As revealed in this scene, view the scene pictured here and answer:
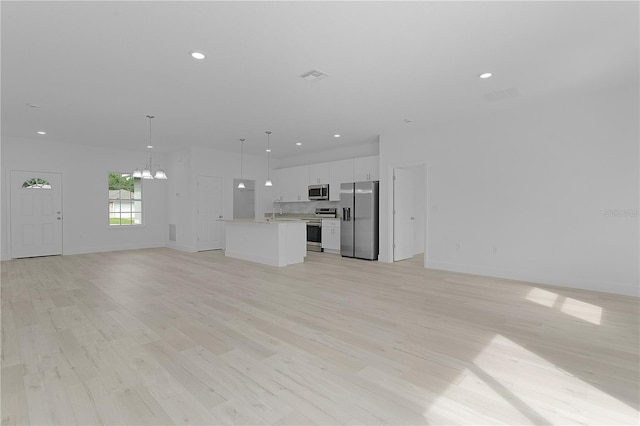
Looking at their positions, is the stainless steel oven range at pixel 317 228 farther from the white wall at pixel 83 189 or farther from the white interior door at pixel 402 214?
the white wall at pixel 83 189

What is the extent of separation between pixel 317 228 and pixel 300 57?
5601mm

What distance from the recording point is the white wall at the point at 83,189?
720 centimetres

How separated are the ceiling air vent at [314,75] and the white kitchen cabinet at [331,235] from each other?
4532 mm

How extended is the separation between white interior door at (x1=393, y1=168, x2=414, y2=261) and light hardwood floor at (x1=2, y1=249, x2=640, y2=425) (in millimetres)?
2241

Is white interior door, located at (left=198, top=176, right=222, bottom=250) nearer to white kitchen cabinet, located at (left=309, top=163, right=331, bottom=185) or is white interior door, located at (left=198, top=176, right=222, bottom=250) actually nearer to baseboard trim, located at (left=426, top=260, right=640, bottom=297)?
white kitchen cabinet, located at (left=309, top=163, right=331, bottom=185)

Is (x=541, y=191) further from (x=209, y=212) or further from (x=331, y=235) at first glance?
(x=209, y=212)

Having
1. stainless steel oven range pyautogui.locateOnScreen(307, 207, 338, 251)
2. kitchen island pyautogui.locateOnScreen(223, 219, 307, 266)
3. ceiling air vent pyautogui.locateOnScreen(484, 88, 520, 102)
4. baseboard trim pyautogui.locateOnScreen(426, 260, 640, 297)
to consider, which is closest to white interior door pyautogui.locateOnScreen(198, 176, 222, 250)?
kitchen island pyautogui.locateOnScreen(223, 219, 307, 266)

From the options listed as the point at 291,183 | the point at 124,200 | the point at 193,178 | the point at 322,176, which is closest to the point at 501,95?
the point at 322,176

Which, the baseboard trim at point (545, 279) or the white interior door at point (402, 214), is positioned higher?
the white interior door at point (402, 214)

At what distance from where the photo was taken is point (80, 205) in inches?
318

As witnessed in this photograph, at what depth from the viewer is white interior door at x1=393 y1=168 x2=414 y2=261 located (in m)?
6.87

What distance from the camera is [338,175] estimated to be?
8.20 meters

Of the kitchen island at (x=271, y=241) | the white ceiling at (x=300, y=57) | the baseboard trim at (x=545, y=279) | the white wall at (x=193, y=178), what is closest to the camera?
the white ceiling at (x=300, y=57)

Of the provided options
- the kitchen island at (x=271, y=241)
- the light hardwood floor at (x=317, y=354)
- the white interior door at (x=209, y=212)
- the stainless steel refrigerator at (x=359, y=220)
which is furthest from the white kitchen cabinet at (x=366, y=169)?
the white interior door at (x=209, y=212)
